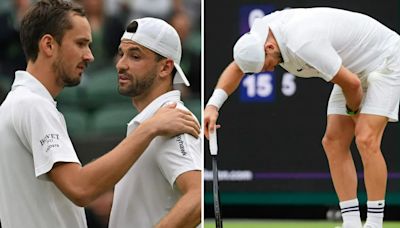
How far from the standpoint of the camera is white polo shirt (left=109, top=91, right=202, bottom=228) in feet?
5.43

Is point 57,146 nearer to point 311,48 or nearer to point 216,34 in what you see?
point 311,48

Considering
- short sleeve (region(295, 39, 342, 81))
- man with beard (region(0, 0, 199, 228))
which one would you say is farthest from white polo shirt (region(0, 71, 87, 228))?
short sleeve (region(295, 39, 342, 81))

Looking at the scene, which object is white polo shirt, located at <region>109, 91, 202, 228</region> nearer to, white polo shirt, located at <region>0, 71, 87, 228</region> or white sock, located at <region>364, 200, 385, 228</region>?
white polo shirt, located at <region>0, 71, 87, 228</region>

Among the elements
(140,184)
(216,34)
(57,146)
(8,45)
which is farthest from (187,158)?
(216,34)

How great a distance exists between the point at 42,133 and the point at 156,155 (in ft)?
0.71

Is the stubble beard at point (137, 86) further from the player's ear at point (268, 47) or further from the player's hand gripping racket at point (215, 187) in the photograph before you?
the player's ear at point (268, 47)

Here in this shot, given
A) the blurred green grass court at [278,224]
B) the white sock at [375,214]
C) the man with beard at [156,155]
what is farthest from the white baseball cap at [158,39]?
the blurred green grass court at [278,224]

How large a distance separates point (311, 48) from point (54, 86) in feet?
2.88

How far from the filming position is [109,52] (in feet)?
10.6

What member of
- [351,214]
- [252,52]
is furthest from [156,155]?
[351,214]

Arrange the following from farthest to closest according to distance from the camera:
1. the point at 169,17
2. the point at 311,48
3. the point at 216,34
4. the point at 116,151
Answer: the point at 216,34 → the point at 169,17 → the point at 311,48 → the point at 116,151

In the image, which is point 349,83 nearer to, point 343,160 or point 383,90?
point 383,90

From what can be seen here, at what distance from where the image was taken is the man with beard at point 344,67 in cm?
242

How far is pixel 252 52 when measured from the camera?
94.3 inches
